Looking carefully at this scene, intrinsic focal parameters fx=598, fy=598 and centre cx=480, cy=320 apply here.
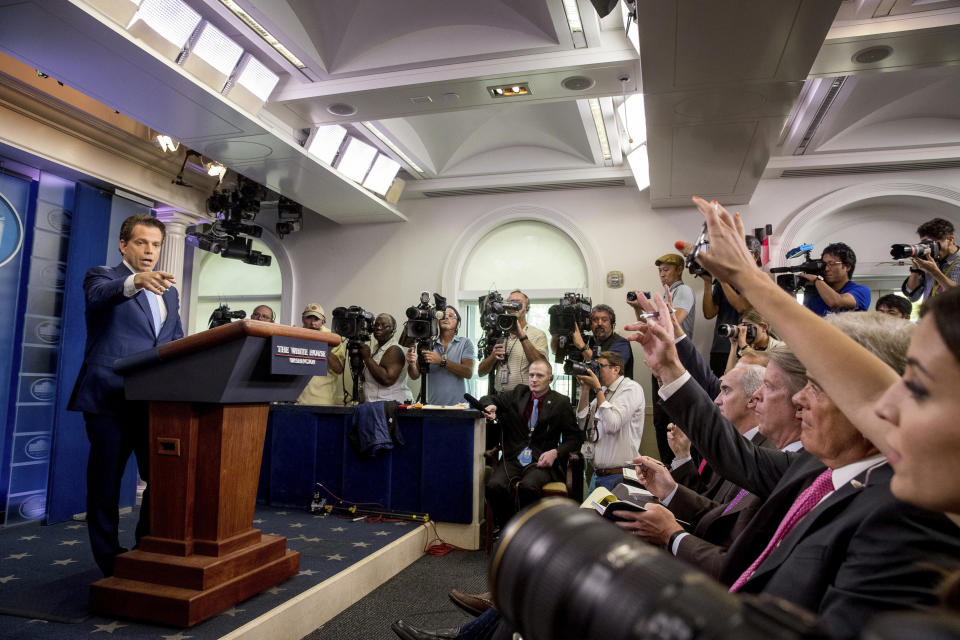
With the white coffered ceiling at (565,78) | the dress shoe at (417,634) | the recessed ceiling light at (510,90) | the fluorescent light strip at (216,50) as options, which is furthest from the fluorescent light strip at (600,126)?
the dress shoe at (417,634)

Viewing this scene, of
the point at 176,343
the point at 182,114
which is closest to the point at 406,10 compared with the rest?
the point at 182,114

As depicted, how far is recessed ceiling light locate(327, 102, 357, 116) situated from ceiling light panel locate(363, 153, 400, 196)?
1.22 metres

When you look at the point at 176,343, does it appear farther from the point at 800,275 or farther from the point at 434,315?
the point at 800,275

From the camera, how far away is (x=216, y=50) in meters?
3.54

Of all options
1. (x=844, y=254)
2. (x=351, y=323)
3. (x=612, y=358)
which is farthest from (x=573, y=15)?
(x=351, y=323)

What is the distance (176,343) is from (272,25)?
2212 millimetres

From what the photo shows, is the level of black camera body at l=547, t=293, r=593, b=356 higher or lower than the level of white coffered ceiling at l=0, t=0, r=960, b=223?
lower

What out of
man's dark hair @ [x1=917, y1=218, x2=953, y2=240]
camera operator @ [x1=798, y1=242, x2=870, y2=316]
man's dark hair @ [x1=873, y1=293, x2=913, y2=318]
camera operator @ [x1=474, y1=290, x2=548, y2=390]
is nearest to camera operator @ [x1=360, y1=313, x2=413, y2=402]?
camera operator @ [x1=474, y1=290, x2=548, y2=390]

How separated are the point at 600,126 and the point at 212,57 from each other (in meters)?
2.99

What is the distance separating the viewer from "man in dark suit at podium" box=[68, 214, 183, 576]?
2258 mm

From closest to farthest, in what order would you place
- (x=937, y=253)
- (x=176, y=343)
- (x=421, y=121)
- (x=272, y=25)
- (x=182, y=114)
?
(x=176, y=343)
(x=937, y=253)
(x=272, y=25)
(x=182, y=114)
(x=421, y=121)

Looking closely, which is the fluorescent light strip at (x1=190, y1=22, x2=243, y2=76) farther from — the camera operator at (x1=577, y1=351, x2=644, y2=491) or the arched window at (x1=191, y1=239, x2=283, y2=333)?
the arched window at (x1=191, y1=239, x2=283, y2=333)

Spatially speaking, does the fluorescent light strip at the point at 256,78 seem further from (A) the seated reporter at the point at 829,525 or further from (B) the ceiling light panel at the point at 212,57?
(A) the seated reporter at the point at 829,525

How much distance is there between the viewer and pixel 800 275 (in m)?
3.63
